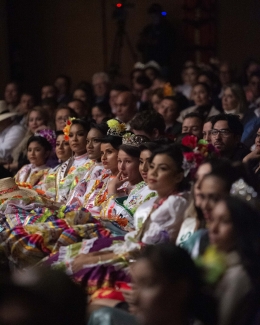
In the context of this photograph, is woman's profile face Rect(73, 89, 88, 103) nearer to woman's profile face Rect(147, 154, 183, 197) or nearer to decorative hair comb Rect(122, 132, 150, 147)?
decorative hair comb Rect(122, 132, 150, 147)

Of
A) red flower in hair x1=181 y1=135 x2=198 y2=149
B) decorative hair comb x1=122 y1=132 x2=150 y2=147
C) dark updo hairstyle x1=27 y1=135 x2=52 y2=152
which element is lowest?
dark updo hairstyle x1=27 y1=135 x2=52 y2=152

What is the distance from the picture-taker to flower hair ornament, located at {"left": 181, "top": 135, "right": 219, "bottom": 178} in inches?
136

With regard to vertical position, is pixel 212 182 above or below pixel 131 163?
above

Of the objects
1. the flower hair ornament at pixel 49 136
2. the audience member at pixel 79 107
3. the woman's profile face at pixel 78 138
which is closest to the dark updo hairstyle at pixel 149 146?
the woman's profile face at pixel 78 138

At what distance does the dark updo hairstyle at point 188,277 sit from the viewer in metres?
2.37

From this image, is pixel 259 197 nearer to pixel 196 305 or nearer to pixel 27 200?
pixel 196 305

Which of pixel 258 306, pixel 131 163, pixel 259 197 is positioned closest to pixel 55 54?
pixel 131 163

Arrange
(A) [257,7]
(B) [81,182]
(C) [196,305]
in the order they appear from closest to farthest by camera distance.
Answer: (C) [196,305], (B) [81,182], (A) [257,7]

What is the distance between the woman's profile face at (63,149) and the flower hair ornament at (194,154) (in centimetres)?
224

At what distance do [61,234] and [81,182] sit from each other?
54.1 inches

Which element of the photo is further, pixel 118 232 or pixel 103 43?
pixel 103 43

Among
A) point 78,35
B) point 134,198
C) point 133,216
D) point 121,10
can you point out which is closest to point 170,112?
point 134,198

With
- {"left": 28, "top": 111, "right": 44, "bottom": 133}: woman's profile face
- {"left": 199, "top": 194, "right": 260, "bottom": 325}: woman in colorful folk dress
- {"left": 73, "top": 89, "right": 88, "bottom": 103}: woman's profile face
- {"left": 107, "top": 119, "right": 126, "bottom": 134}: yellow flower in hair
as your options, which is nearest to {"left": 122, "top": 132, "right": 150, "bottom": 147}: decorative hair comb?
{"left": 107, "top": 119, "right": 126, "bottom": 134}: yellow flower in hair

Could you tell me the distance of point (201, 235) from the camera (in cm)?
295
